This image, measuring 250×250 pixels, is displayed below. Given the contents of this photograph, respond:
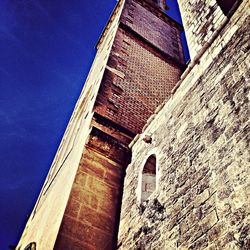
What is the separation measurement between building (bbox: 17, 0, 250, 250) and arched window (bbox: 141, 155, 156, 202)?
0.02 m

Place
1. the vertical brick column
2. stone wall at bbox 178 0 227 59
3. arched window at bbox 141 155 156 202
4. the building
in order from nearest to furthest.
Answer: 1. the building
2. the vertical brick column
3. arched window at bbox 141 155 156 202
4. stone wall at bbox 178 0 227 59

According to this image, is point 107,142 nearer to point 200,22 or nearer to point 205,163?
point 205,163

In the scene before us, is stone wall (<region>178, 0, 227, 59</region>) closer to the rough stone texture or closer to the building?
the building

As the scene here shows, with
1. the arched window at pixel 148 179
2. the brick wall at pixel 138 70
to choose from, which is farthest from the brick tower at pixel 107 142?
the arched window at pixel 148 179

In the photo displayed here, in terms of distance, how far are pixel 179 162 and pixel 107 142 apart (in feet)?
6.84

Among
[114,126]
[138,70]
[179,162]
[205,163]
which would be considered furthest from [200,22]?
[138,70]

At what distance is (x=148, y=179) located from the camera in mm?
4371

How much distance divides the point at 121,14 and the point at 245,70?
358 inches

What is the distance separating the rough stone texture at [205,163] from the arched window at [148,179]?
0.26 feet

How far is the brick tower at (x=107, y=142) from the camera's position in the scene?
3990mm

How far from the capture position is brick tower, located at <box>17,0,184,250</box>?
13.1 feet

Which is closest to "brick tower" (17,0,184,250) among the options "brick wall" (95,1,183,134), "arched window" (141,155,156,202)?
"brick wall" (95,1,183,134)

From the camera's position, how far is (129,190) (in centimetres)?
450

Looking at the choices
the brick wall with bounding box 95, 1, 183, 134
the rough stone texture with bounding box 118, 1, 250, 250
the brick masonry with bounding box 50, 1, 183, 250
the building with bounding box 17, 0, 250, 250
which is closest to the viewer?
the rough stone texture with bounding box 118, 1, 250, 250
